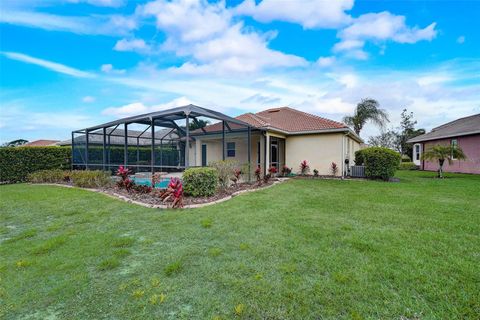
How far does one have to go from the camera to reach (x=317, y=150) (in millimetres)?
15625

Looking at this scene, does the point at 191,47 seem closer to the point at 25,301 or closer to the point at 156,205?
the point at 156,205

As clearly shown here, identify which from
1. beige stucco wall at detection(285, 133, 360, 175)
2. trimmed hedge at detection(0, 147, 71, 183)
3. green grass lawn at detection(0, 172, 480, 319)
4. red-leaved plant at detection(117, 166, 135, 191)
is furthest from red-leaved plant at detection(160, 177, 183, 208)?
trimmed hedge at detection(0, 147, 71, 183)

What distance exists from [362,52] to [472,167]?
1311 cm

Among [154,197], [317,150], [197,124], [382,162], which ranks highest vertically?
[197,124]

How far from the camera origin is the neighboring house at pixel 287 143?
48.3 feet

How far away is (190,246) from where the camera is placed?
13.9 ft

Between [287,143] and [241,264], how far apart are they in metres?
13.7

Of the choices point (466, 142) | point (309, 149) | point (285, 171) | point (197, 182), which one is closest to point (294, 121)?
point (309, 149)

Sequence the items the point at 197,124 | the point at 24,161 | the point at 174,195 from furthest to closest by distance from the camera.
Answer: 1. the point at 197,124
2. the point at 24,161
3. the point at 174,195

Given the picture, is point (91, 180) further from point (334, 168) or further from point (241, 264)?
point (334, 168)

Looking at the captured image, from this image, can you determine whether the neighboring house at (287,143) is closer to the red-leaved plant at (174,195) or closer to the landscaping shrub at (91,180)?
the landscaping shrub at (91,180)

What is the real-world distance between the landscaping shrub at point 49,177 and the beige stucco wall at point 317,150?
43.1ft

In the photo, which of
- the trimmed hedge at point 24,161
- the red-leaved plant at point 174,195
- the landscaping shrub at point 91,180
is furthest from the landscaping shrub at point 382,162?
the trimmed hedge at point 24,161

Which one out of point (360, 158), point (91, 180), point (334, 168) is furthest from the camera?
point (360, 158)
